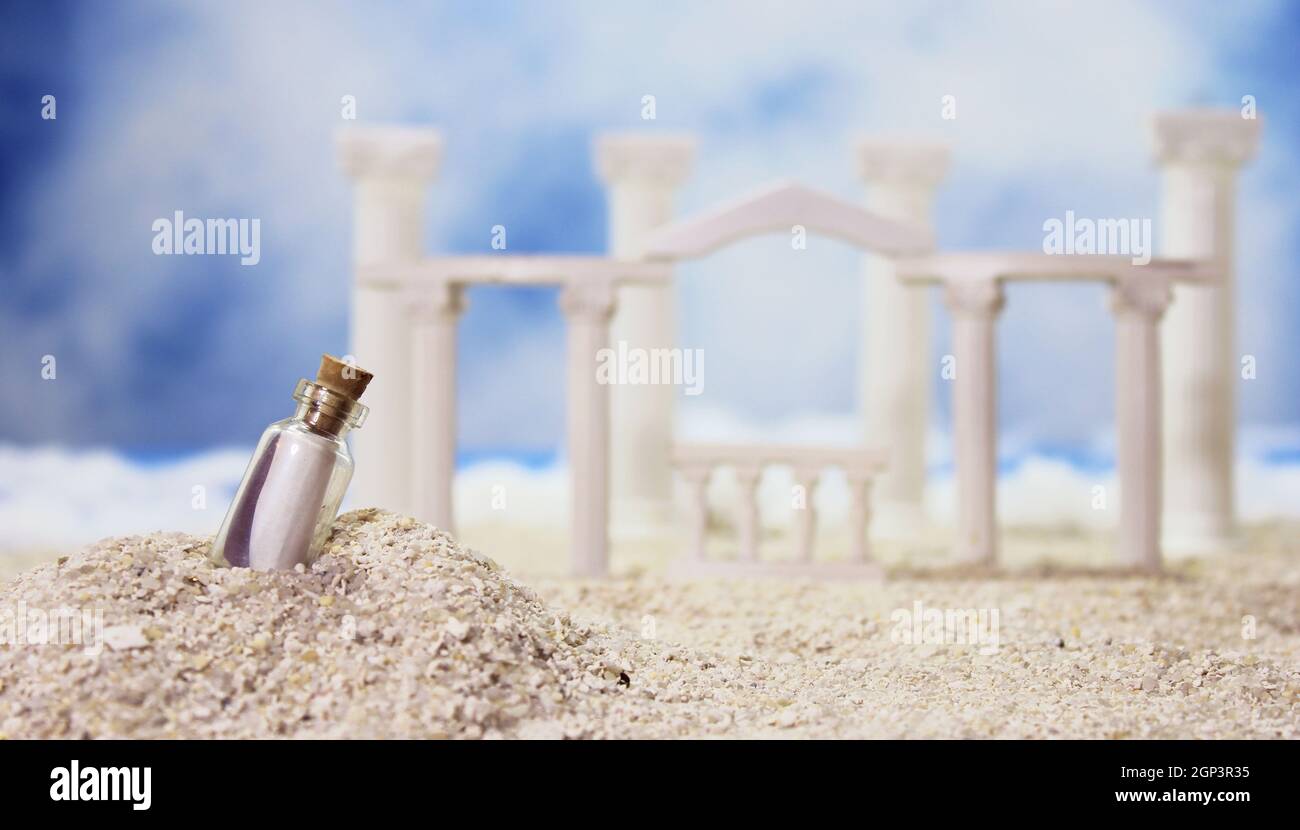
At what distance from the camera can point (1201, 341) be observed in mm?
14820

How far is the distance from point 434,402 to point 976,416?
4.84 m

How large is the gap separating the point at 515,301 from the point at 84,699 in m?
25.6

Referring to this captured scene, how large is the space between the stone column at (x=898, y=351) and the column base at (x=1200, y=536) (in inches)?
112

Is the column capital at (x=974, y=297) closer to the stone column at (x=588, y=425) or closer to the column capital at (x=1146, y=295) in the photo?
the column capital at (x=1146, y=295)

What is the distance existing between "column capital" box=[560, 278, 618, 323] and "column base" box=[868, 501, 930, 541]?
555 centimetres

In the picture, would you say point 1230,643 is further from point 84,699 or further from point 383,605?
A: point 84,699

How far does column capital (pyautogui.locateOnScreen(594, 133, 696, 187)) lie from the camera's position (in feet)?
51.0

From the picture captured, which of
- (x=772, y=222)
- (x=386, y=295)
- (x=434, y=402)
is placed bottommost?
(x=434, y=402)

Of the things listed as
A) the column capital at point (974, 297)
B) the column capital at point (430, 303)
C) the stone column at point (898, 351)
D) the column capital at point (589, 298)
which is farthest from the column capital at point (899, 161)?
the column capital at point (430, 303)

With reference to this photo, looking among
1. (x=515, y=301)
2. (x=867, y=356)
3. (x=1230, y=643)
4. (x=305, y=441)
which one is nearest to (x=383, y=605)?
(x=305, y=441)

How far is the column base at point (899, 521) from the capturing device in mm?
15883

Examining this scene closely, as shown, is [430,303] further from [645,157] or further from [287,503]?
[287,503]

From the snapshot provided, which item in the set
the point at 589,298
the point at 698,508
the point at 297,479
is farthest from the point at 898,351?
the point at 297,479

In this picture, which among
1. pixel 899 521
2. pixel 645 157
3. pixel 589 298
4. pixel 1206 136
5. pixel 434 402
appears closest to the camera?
pixel 589 298
